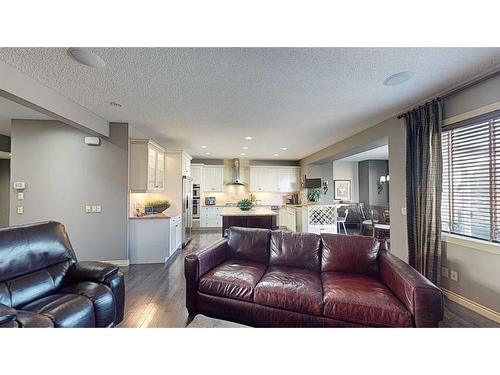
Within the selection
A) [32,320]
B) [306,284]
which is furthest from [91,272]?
[306,284]

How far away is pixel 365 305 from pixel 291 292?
1.91ft

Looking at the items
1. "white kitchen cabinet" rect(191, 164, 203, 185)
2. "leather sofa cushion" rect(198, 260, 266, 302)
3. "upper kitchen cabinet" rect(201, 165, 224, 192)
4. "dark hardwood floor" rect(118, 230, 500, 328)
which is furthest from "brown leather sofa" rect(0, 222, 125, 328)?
"upper kitchen cabinet" rect(201, 165, 224, 192)

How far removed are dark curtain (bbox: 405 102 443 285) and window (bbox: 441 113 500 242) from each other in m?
0.19

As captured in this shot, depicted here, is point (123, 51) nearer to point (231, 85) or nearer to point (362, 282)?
point (231, 85)

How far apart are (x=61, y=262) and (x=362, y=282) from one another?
292 centimetres

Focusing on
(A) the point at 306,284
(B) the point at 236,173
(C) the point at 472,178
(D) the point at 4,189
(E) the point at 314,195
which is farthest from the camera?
(B) the point at 236,173

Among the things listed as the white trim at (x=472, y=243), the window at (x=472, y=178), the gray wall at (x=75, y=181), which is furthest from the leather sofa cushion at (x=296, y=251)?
the gray wall at (x=75, y=181)

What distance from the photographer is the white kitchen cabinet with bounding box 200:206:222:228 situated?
788 centimetres

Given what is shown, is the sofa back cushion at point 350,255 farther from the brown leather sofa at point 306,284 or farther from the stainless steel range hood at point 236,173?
the stainless steel range hood at point 236,173

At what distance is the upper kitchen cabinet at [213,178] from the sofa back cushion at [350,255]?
5.99 meters

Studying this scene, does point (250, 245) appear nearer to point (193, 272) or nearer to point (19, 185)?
point (193, 272)

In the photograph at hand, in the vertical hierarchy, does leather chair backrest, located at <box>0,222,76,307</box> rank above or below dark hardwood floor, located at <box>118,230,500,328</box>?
above

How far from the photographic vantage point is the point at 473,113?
238 centimetres

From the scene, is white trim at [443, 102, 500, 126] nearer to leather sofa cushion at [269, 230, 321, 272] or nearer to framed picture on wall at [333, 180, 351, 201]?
leather sofa cushion at [269, 230, 321, 272]
